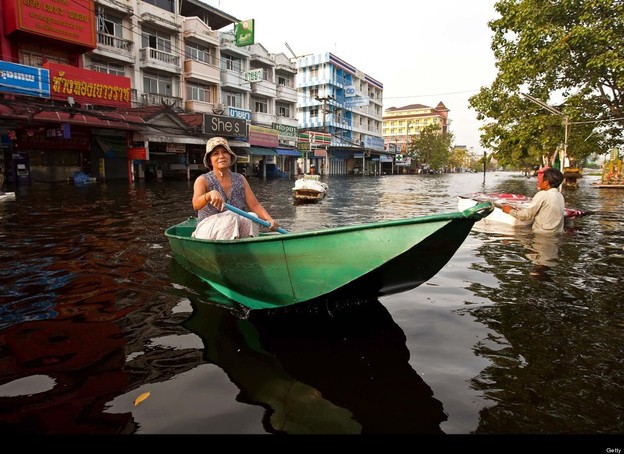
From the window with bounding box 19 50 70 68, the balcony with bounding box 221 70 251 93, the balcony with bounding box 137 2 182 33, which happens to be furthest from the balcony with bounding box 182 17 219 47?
the window with bounding box 19 50 70 68

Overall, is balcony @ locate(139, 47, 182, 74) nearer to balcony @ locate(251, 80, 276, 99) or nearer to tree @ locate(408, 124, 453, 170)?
balcony @ locate(251, 80, 276, 99)

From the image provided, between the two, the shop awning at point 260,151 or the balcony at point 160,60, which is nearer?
the balcony at point 160,60

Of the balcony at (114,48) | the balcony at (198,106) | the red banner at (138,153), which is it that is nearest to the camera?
the red banner at (138,153)

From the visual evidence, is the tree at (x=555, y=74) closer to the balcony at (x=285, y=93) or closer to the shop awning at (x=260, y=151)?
the shop awning at (x=260, y=151)

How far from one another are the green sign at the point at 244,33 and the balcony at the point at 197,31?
8.14 ft

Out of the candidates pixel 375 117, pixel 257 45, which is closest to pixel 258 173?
pixel 257 45

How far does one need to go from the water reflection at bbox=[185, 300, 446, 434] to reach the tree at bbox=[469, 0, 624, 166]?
19.4 metres

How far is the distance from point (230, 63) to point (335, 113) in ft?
76.8

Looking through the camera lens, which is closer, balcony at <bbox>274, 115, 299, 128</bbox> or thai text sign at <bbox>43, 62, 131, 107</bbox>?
thai text sign at <bbox>43, 62, 131, 107</bbox>

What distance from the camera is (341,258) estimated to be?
3.09 meters

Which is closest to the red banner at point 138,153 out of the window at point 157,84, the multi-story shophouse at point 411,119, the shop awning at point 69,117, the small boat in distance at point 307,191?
the shop awning at point 69,117

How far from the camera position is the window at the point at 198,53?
3135cm

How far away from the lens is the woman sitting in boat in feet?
13.8

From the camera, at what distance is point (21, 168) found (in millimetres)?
21484
